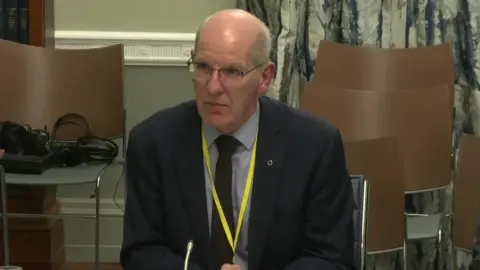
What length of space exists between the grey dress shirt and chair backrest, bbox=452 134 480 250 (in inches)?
44.4

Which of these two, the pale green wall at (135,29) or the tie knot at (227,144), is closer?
the tie knot at (227,144)

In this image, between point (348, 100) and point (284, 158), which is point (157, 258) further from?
point (348, 100)

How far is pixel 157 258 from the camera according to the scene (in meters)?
1.90

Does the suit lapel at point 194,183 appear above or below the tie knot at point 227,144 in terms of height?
below

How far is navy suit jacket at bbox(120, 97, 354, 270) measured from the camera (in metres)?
1.92

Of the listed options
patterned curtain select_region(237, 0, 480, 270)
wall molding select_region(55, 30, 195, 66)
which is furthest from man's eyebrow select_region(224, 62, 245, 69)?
wall molding select_region(55, 30, 195, 66)

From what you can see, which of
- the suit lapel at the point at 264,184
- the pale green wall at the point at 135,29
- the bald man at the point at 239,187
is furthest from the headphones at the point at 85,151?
the suit lapel at the point at 264,184

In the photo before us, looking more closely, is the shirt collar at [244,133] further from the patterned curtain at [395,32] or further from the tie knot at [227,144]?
Answer: the patterned curtain at [395,32]

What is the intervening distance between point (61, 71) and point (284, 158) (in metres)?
1.78

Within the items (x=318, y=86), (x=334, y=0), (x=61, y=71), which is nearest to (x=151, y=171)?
(x=318, y=86)

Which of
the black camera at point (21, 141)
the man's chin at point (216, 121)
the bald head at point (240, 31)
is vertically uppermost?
the bald head at point (240, 31)

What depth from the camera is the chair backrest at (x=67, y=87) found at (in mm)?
3461

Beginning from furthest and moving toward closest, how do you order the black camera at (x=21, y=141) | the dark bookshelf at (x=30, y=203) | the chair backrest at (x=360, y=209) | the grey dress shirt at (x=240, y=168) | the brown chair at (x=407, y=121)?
the dark bookshelf at (x=30, y=203) → the brown chair at (x=407, y=121) → the black camera at (x=21, y=141) → the chair backrest at (x=360, y=209) → the grey dress shirt at (x=240, y=168)

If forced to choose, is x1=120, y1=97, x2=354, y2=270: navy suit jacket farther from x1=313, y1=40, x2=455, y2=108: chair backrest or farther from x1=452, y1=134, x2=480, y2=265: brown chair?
x1=313, y1=40, x2=455, y2=108: chair backrest
